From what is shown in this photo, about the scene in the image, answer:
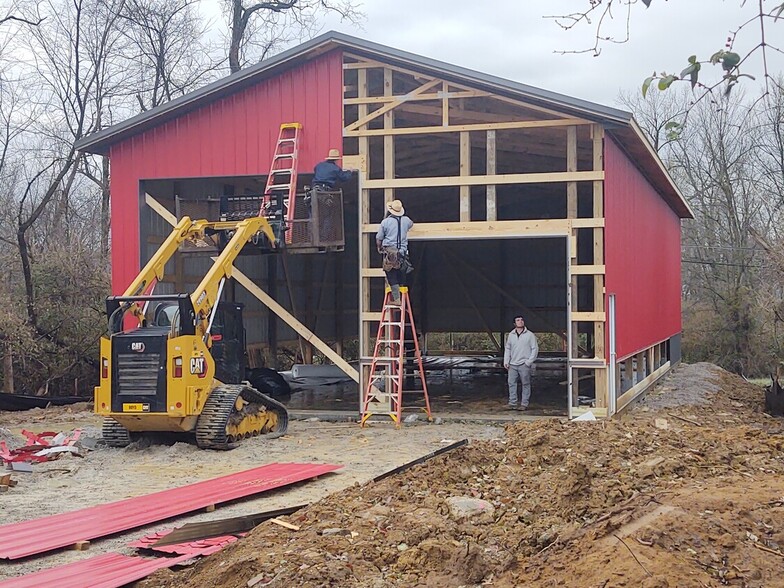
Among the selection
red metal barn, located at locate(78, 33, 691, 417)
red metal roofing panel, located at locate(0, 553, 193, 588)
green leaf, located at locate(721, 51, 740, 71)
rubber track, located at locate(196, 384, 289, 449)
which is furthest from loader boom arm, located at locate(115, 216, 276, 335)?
green leaf, located at locate(721, 51, 740, 71)

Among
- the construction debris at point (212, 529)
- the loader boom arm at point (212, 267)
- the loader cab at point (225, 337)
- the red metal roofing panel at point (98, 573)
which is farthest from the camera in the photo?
the loader cab at point (225, 337)

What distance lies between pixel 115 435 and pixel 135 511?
4377mm

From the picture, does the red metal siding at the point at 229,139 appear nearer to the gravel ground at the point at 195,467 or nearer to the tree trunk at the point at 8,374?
the gravel ground at the point at 195,467

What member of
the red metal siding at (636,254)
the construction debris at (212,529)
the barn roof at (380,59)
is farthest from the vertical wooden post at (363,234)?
the construction debris at (212,529)

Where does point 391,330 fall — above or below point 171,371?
above

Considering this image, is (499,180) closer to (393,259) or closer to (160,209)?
(393,259)

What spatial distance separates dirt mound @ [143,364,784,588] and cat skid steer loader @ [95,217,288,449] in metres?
3.73

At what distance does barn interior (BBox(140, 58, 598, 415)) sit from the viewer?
1516cm

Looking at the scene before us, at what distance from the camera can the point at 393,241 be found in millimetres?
13961

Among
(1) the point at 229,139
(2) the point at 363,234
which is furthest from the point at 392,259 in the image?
(1) the point at 229,139

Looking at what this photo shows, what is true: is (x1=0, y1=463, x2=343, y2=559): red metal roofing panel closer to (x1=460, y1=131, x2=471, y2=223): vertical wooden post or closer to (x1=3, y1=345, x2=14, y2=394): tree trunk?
(x1=460, y1=131, x2=471, y2=223): vertical wooden post

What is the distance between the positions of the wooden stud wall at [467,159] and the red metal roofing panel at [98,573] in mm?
8529

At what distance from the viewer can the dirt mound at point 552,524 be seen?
16.9 ft

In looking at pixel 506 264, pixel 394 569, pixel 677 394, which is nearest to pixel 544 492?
pixel 394 569
